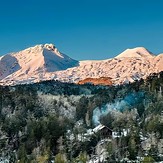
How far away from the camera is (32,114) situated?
176 metres

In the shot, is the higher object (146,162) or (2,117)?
(2,117)

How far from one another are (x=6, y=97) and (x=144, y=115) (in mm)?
65591

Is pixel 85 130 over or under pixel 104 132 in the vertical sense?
over

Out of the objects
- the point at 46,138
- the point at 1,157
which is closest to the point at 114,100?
the point at 46,138

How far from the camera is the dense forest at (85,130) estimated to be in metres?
118

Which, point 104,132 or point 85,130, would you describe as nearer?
point 104,132

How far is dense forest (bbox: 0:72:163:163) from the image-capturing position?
11812 centimetres

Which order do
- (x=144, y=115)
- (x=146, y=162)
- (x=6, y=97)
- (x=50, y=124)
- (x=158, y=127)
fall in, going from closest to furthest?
(x=146, y=162)
(x=158, y=127)
(x=50, y=124)
(x=144, y=115)
(x=6, y=97)

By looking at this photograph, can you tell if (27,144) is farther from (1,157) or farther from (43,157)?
(43,157)

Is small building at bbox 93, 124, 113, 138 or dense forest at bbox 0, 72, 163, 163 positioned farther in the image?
small building at bbox 93, 124, 113, 138

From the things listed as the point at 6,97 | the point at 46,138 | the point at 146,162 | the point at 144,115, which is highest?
the point at 6,97

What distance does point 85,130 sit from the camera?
150 m

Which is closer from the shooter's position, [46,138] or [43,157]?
[43,157]

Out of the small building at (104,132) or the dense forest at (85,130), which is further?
the small building at (104,132)
